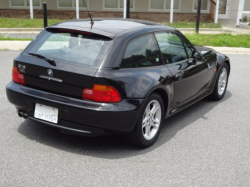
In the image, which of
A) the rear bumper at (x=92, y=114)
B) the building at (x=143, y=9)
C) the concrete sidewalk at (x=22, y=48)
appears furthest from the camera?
the building at (x=143, y=9)

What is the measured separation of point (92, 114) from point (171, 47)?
6.28ft

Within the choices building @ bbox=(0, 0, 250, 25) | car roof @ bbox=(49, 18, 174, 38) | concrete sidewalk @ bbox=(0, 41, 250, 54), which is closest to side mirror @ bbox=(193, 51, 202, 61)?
car roof @ bbox=(49, 18, 174, 38)

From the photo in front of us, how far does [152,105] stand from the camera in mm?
4648

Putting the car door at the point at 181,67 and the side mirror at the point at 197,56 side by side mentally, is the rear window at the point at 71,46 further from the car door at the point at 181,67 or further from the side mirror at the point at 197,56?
the side mirror at the point at 197,56

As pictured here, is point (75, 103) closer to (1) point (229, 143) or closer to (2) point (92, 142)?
(2) point (92, 142)

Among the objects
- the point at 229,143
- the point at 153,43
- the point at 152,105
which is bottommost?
the point at 229,143

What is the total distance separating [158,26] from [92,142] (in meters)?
1.98

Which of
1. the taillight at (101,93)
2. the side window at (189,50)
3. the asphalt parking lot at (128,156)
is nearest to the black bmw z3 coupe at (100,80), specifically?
the taillight at (101,93)

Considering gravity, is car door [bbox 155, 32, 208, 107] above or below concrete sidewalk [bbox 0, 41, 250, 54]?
above

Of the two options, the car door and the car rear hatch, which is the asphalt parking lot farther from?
the car rear hatch

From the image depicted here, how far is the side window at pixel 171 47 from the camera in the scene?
5090 mm

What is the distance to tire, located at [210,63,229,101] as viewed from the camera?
672cm

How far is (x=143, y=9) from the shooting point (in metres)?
25.0

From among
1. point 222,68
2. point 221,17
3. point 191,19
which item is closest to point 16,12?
point 191,19
